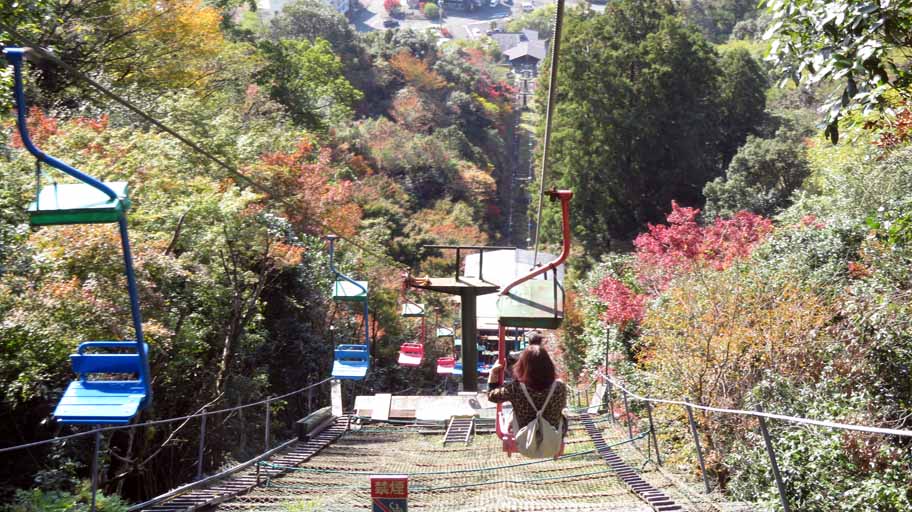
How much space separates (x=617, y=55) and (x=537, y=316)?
26.0 m

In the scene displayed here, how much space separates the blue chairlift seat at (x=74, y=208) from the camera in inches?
202

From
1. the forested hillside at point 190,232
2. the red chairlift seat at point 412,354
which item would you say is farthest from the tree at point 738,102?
the red chairlift seat at point 412,354

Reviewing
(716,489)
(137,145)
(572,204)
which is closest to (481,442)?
(716,489)

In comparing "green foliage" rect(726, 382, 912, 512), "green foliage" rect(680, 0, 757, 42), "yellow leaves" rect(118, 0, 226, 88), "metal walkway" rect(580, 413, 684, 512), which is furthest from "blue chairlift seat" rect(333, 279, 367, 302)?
"green foliage" rect(680, 0, 757, 42)

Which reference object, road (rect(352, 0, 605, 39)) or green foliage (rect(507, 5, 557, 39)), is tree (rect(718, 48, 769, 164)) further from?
green foliage (rect(507, 5, 557, 39))

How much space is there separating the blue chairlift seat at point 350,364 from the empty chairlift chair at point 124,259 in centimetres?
811

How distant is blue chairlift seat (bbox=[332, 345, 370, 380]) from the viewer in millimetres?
14672

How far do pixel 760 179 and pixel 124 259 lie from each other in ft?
90.7

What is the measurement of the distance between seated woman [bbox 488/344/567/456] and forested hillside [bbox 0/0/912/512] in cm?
202

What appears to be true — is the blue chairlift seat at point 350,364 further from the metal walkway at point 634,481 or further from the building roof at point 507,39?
the building roof at point 507,39

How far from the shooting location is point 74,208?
514 cm

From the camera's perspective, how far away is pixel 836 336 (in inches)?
418

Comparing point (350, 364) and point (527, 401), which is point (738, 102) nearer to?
point (350, 364)

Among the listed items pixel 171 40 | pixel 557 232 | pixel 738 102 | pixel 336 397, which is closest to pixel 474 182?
pixel 557 232
